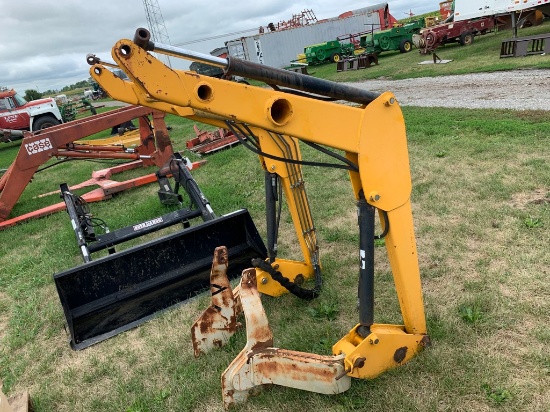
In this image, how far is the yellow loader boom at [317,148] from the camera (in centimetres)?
207

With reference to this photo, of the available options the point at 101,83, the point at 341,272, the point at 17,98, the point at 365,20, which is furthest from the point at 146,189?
the point at 365,20

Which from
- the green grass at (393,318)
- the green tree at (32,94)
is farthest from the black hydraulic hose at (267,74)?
the green tree at (32,94)

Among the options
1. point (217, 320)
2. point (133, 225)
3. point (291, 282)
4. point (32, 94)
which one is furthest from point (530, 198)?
point (32, 94)

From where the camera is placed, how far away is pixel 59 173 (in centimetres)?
1252

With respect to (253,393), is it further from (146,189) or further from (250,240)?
(146,189)

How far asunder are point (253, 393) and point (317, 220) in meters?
2.94

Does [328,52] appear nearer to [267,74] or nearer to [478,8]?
[478,8]

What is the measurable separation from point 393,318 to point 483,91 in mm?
9683

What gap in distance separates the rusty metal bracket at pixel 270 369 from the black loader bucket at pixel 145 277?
62.0 inches

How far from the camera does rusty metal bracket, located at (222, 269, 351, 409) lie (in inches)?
99.3

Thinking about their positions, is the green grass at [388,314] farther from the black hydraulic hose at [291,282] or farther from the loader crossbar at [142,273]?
the loader crossbar at [142,273]

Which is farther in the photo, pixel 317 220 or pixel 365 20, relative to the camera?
pixel 365 20

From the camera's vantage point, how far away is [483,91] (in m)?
10.9

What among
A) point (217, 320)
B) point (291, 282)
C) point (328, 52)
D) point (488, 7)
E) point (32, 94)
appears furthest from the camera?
point (32, 94)
